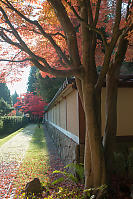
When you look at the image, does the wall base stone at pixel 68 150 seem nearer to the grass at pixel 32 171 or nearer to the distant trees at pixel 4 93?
the grass at pixel 32 171

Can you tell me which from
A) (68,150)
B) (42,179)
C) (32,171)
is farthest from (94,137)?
(32,171)

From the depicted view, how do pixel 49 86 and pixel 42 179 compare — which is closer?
pixel 42 179

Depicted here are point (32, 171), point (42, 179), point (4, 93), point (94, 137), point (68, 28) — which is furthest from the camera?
point (4, 93)

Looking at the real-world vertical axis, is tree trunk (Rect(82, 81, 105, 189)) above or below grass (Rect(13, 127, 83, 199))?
above

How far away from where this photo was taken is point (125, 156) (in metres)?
4.62

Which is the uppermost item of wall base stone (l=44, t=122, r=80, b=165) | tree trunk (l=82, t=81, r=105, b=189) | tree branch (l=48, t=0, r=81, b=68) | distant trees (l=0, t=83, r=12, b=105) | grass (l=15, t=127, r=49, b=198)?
distant trees (l=0, t=83, r=12, b=105)

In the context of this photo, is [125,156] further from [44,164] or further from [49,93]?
[49,93]

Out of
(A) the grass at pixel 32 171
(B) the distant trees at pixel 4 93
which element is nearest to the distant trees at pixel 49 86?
(A) the grass at pixel 32 171

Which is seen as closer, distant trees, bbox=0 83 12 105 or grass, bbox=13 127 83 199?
grass, bbox=13 127 83 199

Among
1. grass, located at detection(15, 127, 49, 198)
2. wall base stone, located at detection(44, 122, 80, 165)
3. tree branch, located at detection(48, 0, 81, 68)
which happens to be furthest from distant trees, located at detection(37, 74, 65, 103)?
tree branch, located at detection(48, 0, 81, 68)

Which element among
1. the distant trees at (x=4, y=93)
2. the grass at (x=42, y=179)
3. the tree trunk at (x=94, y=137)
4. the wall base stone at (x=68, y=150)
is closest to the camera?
the tree trunk at (x=94, y=137)

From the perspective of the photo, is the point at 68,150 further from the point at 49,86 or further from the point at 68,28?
the point at 49,86

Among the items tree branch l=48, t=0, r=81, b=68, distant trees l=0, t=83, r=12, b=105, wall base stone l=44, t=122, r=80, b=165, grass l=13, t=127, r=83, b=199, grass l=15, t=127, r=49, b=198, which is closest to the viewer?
tree branch l=48, t=0, r=81, b=68

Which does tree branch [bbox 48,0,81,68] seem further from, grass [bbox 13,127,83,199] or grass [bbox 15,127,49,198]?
grass [bbox 15,127,49,198]
